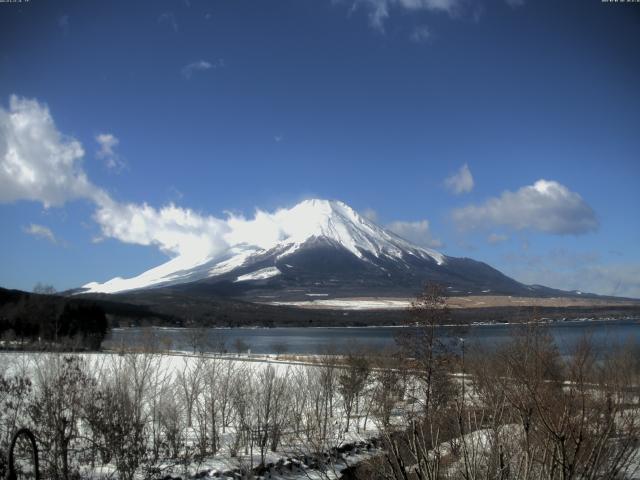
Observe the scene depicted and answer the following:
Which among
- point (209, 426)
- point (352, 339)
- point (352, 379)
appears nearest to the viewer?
point (209, 426)

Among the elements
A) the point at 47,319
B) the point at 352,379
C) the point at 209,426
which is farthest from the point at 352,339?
the point at 209,426

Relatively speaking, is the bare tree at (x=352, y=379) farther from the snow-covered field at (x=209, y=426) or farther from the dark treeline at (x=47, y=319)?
the dark treeline at (x=47, y=319)

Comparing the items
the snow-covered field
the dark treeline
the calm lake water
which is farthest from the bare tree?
the dark treeline

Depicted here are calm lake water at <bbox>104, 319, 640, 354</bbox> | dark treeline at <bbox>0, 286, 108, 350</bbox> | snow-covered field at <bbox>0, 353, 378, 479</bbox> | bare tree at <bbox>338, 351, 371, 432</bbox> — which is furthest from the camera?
dark treeline at <bbox>0, 286, 108, 350</bbox>

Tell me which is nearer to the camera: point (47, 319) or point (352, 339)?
point (47, 319)

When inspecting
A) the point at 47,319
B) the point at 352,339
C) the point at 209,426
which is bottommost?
the point at 352,339

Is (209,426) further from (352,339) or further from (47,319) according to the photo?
(352,339)

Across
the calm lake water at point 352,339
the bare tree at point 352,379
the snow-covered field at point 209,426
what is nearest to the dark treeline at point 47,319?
the calm lake water at point 352,339

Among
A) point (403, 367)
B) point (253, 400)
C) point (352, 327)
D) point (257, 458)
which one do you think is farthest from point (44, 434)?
point (352, 327)

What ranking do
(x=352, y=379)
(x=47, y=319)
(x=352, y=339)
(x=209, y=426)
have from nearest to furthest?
(x=209, y=426) → (x=352, y=379) → (x=47, y=319) → (x=352, y=339)

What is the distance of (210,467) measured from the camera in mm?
20250

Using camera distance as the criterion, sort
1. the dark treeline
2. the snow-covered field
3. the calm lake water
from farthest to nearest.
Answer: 1. the dark treeline
2. the calm lake water
3. the snow-covered field

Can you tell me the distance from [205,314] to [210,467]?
18048 cm

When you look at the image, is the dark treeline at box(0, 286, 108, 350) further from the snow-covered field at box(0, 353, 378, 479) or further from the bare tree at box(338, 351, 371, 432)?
the snow-covered field at box(0, 353, 378, 479)
